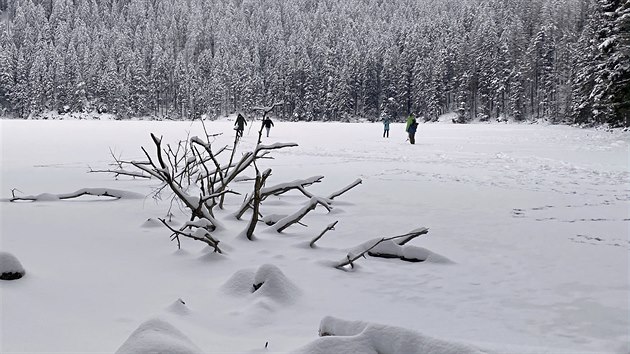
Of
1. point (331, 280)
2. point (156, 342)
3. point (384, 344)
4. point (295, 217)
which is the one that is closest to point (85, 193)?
point (295, 217)

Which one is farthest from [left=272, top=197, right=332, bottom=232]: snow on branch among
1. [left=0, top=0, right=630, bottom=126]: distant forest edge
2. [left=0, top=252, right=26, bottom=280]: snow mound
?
[left=0, top=0, right=630, bottom=126]: distant forest edge

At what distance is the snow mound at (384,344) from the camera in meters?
2.44

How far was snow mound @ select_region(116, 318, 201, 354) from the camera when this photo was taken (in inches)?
91.4

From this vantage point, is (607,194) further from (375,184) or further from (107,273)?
(107,273)

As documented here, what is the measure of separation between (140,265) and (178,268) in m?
0.39

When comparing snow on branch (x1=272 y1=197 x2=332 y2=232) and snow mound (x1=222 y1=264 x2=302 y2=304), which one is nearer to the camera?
snow mound (x1=222 y1=264 x2=302 y2=304)

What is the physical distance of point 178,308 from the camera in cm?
366

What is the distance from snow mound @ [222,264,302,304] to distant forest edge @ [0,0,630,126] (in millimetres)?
41883

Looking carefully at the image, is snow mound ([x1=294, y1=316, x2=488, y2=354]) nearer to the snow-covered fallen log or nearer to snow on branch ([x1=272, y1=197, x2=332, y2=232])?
the snow-covered fallen log

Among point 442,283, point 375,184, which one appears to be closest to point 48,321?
point 442,283

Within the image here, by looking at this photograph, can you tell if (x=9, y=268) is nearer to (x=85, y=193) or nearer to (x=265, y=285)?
(x=265, y=285)

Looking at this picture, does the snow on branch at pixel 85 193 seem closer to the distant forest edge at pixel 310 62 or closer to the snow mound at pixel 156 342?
the snow mound at pixel 156 342

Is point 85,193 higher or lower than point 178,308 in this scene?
higher

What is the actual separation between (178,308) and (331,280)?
162 cm
